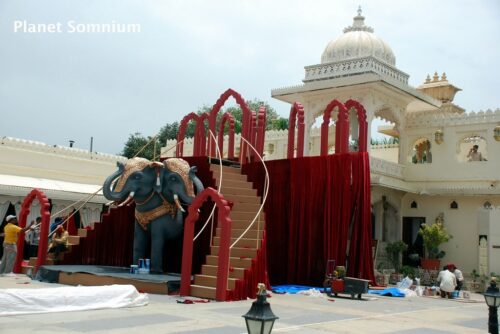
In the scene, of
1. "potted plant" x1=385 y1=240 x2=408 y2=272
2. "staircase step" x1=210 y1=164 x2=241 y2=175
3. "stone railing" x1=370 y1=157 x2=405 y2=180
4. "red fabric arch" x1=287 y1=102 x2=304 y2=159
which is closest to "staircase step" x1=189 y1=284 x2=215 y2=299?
"staircase step" x1=210 y1=164 x2=241 y2=175

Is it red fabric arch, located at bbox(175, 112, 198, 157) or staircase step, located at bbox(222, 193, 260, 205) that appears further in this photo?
red fabric arch, located at bbox(175, 112, 198, 157)

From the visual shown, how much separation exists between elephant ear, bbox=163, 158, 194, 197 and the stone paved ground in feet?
8.40

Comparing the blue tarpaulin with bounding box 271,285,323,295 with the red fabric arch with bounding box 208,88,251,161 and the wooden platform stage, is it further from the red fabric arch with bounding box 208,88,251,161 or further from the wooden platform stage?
the red fabric arch with bounding box 208,88,251,161

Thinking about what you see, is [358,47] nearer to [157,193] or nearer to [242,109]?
[242,109]

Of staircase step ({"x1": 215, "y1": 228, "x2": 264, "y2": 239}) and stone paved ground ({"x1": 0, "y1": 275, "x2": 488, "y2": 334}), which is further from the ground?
staircase step ({"x1": 215, "y1": 228, "x2": 264, "y2": 239})

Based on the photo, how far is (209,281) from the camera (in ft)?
33.7

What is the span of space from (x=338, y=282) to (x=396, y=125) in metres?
9.89

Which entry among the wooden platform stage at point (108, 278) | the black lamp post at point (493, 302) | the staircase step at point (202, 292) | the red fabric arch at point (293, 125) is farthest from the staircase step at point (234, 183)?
the black lamp post at point (493, 302)

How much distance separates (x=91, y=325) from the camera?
6.88 meters

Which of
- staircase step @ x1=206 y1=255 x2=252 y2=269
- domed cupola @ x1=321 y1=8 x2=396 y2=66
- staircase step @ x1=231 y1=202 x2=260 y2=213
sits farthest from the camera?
domed cupola @ x1=321 y1=8 x2=396 y2=66

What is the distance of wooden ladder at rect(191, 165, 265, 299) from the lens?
10.3 meters

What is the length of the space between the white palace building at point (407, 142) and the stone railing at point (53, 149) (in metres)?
7.24

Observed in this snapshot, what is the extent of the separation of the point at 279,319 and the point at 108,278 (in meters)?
4.10

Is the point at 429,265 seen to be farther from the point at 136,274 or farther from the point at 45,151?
the point at 45,151
